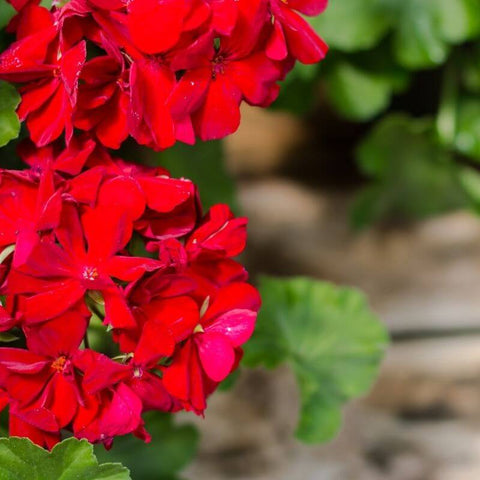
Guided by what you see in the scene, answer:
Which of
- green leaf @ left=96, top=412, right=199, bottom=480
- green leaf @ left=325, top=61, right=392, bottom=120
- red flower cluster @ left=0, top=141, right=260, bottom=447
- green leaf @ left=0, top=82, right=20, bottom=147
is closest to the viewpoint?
red flower cluster @ left=0, top=141, right=260, bottom=447

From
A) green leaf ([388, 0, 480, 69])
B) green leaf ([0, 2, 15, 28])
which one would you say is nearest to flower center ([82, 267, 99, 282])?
green leaf ([0, 2, 15, 28])

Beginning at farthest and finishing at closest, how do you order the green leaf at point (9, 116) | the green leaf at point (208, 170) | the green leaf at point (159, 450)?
the green leaf at point (208, 170)
the green leaf at point (159, 450)
the green leaf at point (9, 116)

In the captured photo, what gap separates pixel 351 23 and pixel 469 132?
0.96 ft

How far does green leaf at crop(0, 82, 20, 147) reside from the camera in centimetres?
80

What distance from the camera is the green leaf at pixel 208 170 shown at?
128cm

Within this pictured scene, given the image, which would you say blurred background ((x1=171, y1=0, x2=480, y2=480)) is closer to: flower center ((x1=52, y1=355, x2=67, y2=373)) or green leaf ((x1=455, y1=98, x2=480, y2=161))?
green leaf ((x1=455, y1=98, x2=480, y2=161))

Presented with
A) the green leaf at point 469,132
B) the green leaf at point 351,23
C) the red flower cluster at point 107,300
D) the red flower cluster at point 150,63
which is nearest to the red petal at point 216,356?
the red flower cluster at point 107,300

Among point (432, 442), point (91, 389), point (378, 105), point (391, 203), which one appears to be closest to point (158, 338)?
point (91, 389)

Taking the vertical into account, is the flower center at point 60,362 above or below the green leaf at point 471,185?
above

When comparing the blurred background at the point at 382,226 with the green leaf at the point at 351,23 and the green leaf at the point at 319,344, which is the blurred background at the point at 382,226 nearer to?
the green leaf at the point at 351,23

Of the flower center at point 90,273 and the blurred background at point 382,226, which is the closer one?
the flower center at point 90,273

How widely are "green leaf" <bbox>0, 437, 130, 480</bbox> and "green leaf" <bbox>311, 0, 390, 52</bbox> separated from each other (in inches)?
28.0

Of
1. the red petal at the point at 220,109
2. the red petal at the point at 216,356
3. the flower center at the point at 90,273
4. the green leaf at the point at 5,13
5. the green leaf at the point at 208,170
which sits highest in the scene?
the green leaf at the point at 5,13

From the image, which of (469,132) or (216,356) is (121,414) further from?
(469,132)
